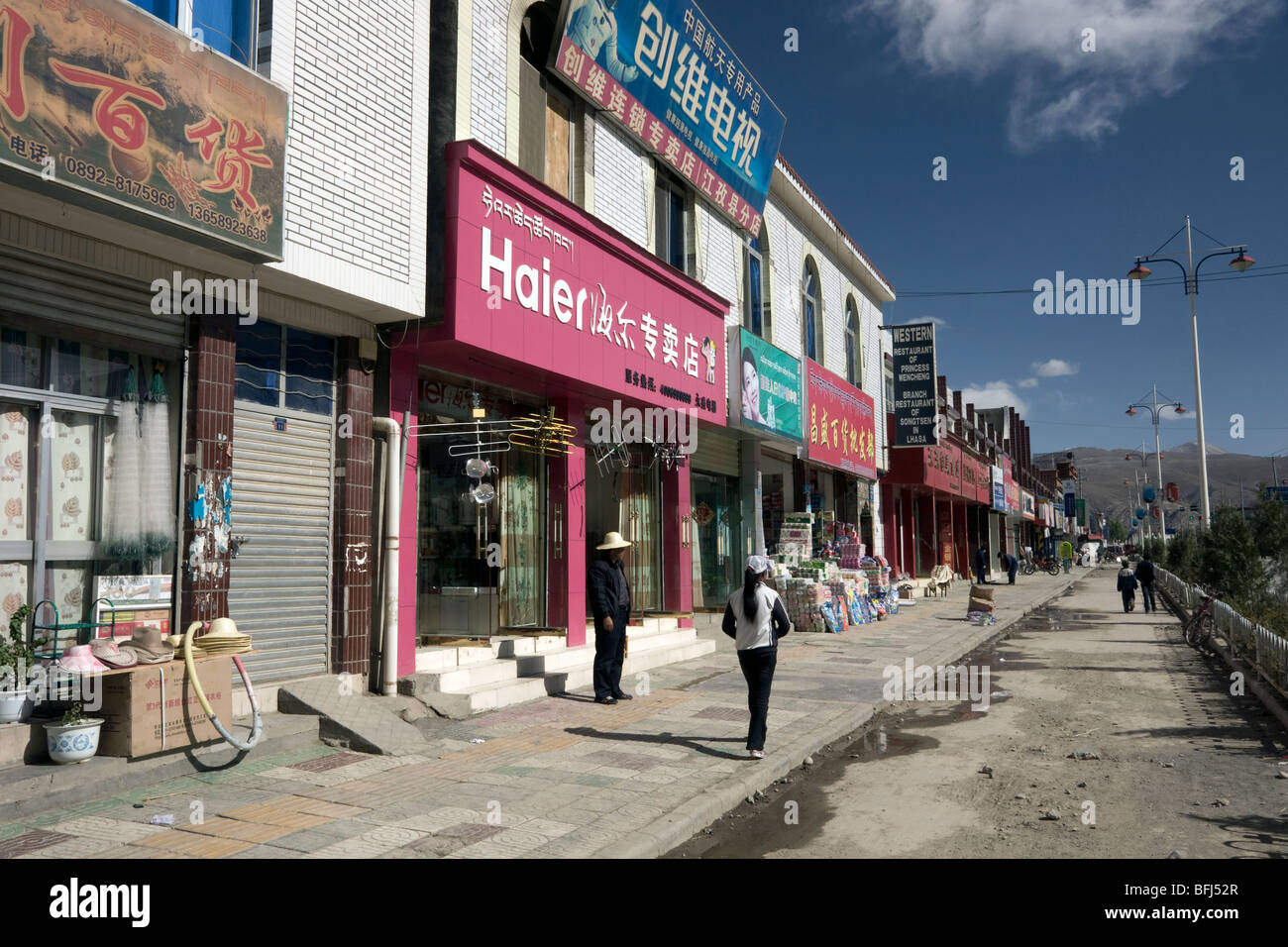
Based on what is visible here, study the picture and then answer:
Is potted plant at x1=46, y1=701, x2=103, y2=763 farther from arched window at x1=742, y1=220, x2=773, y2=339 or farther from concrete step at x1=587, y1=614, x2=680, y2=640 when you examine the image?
arched window at x1=742, y1=220, x2=773, y2=339

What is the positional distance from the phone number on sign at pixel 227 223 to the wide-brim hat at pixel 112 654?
322 centimetres

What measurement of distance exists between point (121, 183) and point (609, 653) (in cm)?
654

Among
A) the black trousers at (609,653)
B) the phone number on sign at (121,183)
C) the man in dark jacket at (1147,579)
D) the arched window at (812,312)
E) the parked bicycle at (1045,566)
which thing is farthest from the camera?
the parked bicycle at (1045,566)

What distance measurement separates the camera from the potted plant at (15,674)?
612 centimetres

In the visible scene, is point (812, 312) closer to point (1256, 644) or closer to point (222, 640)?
Result: point (1256, 644)

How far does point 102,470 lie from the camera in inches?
287

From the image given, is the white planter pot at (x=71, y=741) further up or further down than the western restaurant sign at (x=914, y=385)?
further down

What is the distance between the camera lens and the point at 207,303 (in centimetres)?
775

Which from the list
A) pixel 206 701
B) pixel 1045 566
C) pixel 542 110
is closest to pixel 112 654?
pixel 206 701

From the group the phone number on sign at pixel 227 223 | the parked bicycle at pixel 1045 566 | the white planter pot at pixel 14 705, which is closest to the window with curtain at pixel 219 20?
the phone number on sign at pixel 227 223

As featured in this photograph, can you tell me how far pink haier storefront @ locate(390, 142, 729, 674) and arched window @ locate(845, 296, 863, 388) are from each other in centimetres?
1221

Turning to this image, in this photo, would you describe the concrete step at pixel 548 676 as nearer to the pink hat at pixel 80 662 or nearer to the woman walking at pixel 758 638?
the woman walking at pixel 758 638

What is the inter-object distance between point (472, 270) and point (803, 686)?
6.72 m
